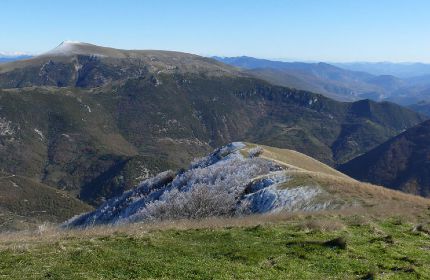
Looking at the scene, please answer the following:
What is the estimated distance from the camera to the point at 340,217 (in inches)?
1528

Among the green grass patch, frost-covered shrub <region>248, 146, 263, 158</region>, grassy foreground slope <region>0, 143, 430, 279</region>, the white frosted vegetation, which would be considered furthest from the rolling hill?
the green grass patch

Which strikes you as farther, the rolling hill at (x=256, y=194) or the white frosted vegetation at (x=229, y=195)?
the white frosted vegetation at (x=229, y=195)

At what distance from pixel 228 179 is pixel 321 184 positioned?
633 inches

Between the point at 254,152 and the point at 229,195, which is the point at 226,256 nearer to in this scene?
the point at 229,195

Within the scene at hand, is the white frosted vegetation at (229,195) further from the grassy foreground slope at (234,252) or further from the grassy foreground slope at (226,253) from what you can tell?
the grassy foreground slope at (226,253)

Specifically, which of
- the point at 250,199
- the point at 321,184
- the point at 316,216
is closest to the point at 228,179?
the point at 250,199

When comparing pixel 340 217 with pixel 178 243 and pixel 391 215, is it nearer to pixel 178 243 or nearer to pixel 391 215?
pixel 391 215

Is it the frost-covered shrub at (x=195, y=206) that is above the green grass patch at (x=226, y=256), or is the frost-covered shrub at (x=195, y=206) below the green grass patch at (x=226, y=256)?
below

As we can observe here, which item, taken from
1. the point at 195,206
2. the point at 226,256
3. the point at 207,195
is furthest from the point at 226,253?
the point at 207,195

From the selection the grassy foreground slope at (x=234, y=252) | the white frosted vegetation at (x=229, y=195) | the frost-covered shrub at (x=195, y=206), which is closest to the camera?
the grassy foreground slope at (x=234, y=252)

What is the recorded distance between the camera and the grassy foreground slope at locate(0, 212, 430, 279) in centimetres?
2161

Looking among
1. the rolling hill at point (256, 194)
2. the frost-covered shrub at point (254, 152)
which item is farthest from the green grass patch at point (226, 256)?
the frost-covered shrub at point (254, 152)

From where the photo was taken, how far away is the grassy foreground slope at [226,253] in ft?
→ 70.9

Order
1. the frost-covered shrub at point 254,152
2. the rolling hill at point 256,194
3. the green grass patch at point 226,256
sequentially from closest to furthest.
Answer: the green grass patch at point 226,256
the rolling hill at point 256,194
the frost-covered shrub at point 254,152
